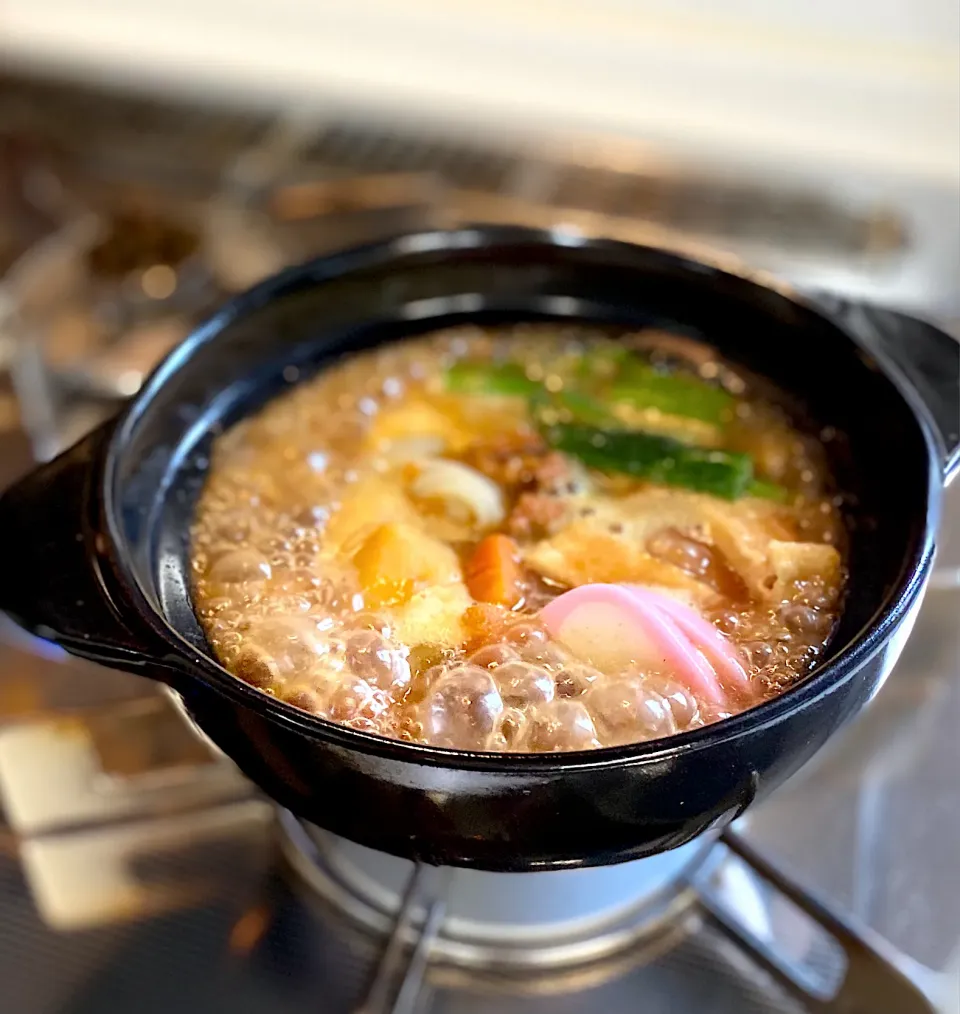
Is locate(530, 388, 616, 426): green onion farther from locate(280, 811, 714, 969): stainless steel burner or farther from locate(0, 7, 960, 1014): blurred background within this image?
locate(280, 811, 714, 969): stainless steel burner

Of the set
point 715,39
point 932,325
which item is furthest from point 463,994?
point 715,39

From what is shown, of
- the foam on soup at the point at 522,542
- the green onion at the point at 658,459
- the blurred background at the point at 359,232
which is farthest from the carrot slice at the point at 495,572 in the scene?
the blurred background at the point at 359,232

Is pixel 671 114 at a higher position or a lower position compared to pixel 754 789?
higher

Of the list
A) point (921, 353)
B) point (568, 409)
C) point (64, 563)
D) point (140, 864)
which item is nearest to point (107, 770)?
point (140, 864)

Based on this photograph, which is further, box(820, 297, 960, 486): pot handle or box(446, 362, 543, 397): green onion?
box(446, 362, 543, 397): green onion

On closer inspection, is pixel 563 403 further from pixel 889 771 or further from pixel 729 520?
pixel 889 771

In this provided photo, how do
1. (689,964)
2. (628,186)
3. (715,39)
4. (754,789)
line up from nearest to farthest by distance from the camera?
(754,789), (689,964), (715,39), (628,186)

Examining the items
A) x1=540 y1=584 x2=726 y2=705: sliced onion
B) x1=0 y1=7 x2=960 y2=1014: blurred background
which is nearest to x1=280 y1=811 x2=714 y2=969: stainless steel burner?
x1=0 y1=7 x2=960 y2=1014: blurred background

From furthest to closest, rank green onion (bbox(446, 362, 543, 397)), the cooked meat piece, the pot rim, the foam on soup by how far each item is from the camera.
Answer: green onion (bbox(446, 362, 543, 397))
the cooked meat piece
the foam on soup
the pot rim
